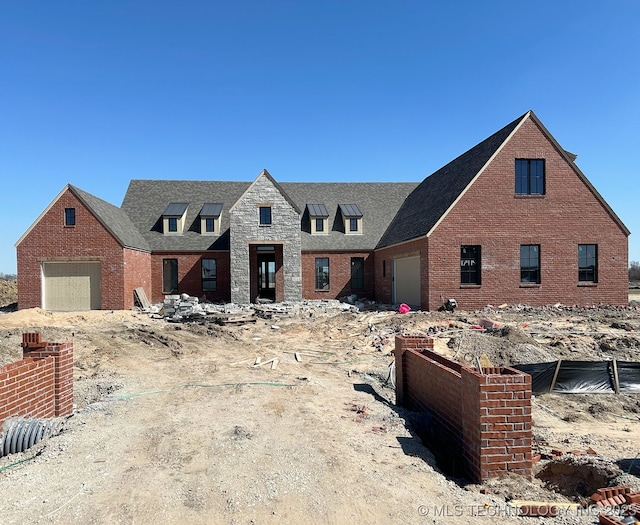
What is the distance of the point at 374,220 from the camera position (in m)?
28.9

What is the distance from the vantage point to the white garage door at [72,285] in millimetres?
21906

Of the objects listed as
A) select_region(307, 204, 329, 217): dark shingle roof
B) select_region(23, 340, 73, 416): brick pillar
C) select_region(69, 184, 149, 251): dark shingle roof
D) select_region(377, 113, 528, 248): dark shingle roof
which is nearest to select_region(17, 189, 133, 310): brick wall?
select_region(69, 184, 149, 251): dark shingle roof

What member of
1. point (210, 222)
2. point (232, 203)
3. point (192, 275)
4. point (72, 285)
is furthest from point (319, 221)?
point (72, 285)

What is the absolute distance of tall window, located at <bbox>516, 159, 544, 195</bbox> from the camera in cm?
1978

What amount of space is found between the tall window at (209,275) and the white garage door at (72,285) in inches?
238

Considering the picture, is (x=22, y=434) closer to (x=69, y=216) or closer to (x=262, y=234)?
(x=262, y=234)

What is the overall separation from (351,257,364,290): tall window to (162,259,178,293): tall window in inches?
443

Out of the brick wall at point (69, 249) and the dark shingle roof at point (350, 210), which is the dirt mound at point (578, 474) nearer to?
the brick wall at point (69, 249)

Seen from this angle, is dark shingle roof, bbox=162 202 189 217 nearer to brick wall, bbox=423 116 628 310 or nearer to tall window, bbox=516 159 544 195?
brick wall, bbox=423 116 628 310

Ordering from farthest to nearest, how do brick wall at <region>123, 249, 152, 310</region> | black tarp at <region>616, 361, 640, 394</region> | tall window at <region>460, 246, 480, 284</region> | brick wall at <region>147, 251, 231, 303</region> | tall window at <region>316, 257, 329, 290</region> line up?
1. tall window at <region>316, 257, 329, 290</region>
2. brick wall at <region>147, 251, 231, 303</region>
3. brick wall at <region>123, 249, 152, 310</region>
4. tall window at <region>460, 246, 480, 284</region>
5. black tarp at <region>616, 361, 640, 394</region>

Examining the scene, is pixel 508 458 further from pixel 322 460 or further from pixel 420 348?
pixel 420 348

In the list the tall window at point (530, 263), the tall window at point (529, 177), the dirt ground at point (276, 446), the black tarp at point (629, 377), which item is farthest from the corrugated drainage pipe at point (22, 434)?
the tall window at point (529, 177)

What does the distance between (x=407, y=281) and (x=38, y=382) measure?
18699mm

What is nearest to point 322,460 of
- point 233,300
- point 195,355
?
point 195,355
